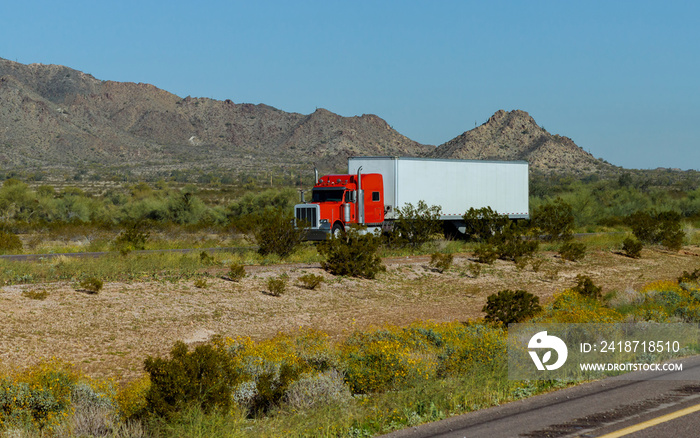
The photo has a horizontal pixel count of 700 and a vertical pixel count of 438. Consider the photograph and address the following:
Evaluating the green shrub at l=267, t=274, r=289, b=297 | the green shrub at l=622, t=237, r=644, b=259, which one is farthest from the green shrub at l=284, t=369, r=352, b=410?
the green shrub at l=622, t=237, r=644, b=259

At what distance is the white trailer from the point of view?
34125 mm

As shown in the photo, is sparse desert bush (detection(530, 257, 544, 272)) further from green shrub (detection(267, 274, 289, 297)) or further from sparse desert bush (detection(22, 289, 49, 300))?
sparse desert bush (detection(22, 289, 49, 300))

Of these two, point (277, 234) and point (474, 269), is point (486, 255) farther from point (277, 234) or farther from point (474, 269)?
point (277, 234)

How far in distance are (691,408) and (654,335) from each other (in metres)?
5.10

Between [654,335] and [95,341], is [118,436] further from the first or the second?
[654,335]

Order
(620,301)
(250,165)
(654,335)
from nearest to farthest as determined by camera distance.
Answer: (654,335)
(620,301)
(250,165)

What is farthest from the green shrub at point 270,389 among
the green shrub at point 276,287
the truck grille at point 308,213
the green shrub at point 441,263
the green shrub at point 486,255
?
the truck grille at point 308,213

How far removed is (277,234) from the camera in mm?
27422

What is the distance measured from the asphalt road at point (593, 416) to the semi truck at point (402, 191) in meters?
19.4

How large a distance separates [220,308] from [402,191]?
692 inches

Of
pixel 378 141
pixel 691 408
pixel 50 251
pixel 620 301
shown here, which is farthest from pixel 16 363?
pixel 378 141

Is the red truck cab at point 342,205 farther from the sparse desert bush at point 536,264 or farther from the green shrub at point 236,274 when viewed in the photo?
the green shrub at point 236,274

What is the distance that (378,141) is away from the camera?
16688 centimetres

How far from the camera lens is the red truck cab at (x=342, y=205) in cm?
3155
